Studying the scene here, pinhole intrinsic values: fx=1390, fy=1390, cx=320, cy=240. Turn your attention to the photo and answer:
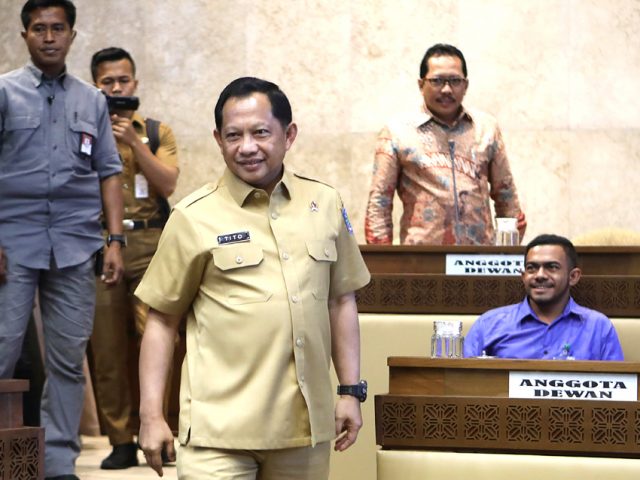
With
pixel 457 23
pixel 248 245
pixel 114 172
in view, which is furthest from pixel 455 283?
pixel 457 23

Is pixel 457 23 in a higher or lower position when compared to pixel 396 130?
higher

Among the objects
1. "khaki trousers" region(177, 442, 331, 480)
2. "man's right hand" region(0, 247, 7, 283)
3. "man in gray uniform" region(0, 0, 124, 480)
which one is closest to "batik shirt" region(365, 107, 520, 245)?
"man in gray uniform" region(0, 0, 124, 480)

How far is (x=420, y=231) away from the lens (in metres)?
5.20

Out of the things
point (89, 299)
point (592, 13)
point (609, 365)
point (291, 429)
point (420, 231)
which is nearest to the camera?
point (291, 429)

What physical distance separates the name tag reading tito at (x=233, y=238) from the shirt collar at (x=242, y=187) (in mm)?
76

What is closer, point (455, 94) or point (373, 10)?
point (455, 94)

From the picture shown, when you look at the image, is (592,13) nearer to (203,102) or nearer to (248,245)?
(203,102)

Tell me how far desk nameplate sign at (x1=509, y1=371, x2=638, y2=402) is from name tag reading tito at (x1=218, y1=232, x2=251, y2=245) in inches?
43.0

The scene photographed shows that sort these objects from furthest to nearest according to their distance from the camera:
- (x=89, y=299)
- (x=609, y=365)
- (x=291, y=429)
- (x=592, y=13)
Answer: (x=592, y=13), (x=89, y=299), (x=609, y=365), (x=291, y=429)

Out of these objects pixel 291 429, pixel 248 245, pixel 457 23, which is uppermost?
pixel 457 23

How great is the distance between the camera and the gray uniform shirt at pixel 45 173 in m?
4.32

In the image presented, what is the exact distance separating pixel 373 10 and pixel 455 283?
3.09 metres

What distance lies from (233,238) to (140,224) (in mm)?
2687

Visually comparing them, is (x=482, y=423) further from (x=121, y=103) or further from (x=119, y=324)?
(x=121, y=103)
